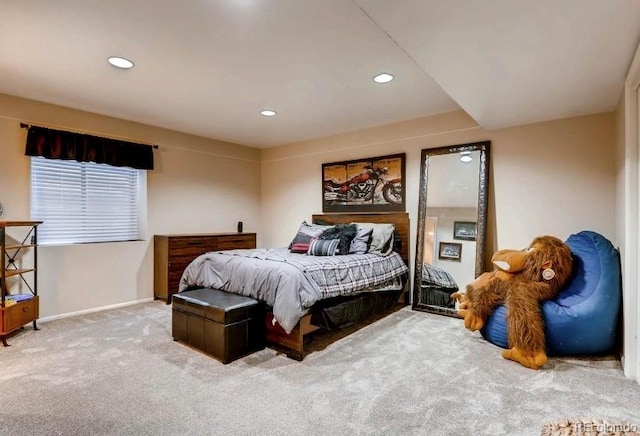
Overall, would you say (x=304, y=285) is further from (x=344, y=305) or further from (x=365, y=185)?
(x=365, y=185)

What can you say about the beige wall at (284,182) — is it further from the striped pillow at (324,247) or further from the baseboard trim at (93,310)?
the striped pillow at (324,247)

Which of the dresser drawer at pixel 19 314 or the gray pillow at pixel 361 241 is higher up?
the gray pillow at pixel 361 241

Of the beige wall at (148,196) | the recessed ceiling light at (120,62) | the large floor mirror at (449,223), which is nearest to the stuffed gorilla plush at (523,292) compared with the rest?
the large floor mirror at (449,223)

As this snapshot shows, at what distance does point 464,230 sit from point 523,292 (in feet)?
4.17

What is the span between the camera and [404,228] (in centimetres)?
442

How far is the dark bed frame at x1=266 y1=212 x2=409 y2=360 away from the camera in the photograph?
9.04 feet

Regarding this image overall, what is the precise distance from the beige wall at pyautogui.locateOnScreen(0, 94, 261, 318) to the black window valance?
0.40ft

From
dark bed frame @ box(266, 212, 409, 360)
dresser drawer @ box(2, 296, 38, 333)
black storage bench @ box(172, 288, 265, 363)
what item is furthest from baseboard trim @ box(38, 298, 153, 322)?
dark bed frame @ box(266, 212, 409, 360)

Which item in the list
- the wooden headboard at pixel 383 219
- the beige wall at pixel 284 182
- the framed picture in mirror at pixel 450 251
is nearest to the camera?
the beige wall at pixel 284 182

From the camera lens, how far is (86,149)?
3980 mm

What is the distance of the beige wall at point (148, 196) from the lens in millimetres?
3613

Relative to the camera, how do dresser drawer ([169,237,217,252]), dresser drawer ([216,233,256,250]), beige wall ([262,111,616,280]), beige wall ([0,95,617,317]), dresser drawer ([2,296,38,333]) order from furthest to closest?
dresser drawer ([216,233,256,250]), dresser drawer ([169,237,217,252]), beige wall ([0,95,617,317]), beige wall ([262,111,616,280]), dresser drawer ([2,296,38,333])

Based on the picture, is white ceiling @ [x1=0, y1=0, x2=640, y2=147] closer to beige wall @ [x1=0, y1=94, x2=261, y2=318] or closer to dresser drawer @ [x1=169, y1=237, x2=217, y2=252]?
beige wall @ [x1=0, y1=94, x2=261, y2=318]

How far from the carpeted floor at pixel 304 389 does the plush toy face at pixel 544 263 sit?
0.63 metres
